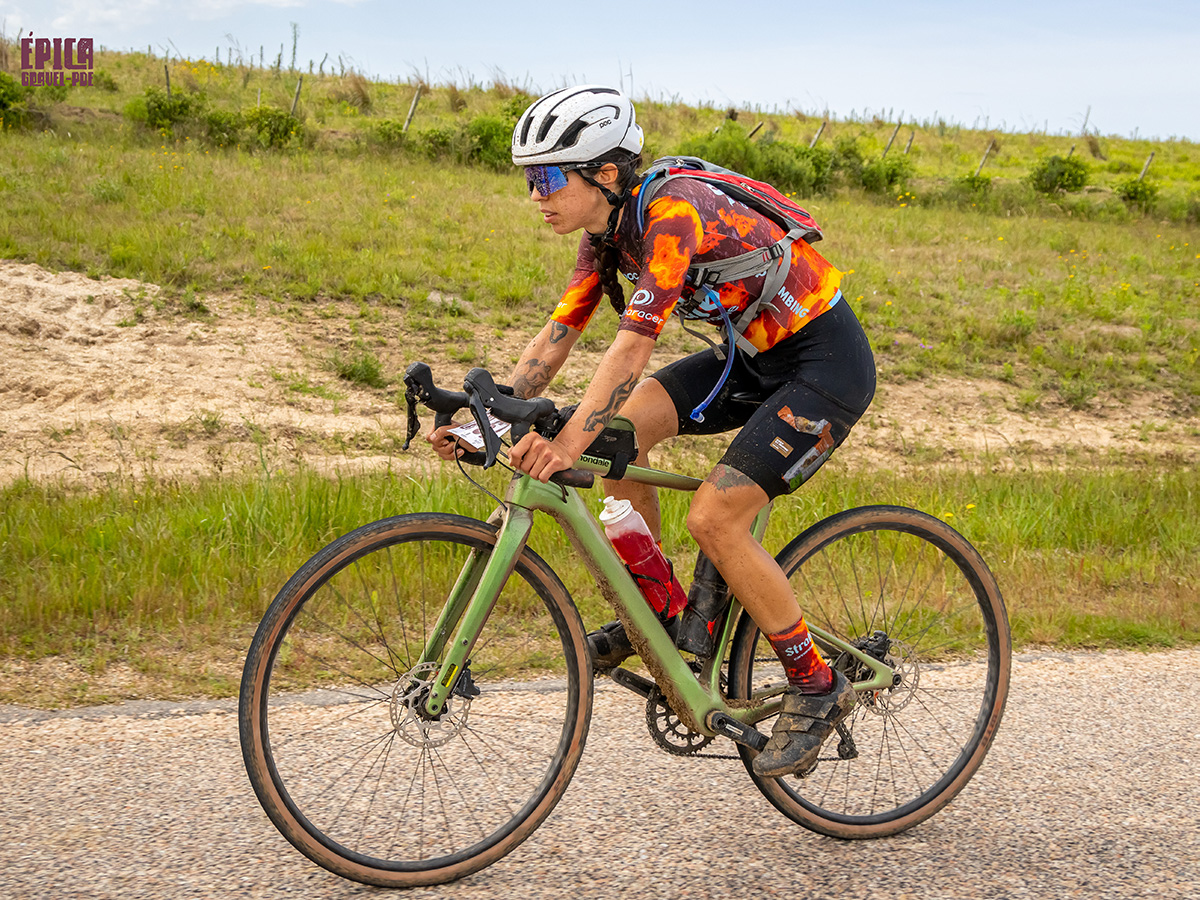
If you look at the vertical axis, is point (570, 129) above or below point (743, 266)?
above

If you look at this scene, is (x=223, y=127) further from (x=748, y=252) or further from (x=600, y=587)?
(x=600, y=587)

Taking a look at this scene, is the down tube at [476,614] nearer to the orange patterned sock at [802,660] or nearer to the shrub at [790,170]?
the orange patterned sock at [802,660]

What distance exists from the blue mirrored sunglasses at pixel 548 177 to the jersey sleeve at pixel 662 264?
29 cm

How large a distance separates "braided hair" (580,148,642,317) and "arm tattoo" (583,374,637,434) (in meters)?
0.20

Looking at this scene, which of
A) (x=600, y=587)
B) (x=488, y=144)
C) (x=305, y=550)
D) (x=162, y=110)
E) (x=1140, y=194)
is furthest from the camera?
(x=1140, y=194)

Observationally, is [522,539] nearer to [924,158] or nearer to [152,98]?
[152,98]

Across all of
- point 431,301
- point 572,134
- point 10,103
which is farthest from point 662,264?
point 10,103

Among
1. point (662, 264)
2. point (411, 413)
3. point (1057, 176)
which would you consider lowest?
point (411, 413)

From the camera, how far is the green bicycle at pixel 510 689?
2727 mm

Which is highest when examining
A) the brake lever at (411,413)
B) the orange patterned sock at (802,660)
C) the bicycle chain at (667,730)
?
the brake lever at (411,413)

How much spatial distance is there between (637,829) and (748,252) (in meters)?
1.80

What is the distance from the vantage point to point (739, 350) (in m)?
3.31

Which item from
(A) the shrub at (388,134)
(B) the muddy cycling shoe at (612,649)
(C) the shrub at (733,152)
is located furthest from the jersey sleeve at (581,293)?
(C) the shrub at (733,152)

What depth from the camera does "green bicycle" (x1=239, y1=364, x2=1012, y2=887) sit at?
2.73 m
